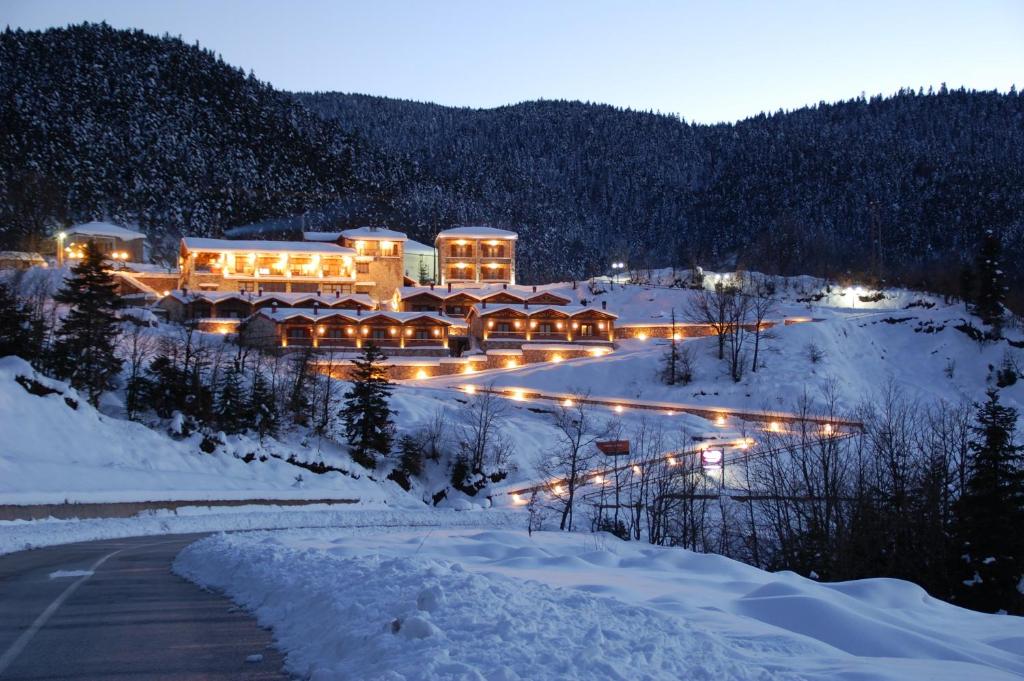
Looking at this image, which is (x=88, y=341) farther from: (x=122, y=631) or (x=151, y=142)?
(x=151, y=142)

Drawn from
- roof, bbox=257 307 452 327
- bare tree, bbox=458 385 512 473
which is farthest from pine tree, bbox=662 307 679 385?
roof, bbox=257 307 452 327

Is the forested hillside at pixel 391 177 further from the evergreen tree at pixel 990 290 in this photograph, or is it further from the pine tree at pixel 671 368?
the pine tree at pixel 671 368

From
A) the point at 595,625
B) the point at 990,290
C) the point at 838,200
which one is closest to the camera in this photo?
the point at 595,625

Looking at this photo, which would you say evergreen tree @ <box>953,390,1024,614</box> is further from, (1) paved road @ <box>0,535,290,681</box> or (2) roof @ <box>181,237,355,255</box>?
(2) roof @ <box>181,237,355,255</box>

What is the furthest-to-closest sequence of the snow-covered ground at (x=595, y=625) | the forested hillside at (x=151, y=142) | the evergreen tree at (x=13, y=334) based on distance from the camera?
1. the forested hillside at (x=151, y=142)
2. the evergreen tree at (x=13, y=334)
3. the snow-covered ground at (x=595, y=625)

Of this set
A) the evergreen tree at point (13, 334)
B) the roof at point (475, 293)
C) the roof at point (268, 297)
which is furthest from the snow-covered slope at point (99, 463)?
the roof at point (475, 293)

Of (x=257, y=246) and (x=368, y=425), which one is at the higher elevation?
(x=257, y=246)

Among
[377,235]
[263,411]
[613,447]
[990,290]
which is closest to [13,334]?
[263,411]

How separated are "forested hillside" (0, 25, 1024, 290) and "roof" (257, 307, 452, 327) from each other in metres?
50.0

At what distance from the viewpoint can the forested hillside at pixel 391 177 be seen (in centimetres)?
12431

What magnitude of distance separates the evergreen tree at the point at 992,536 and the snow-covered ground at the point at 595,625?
42.0 ft

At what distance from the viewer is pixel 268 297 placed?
7156 centimetres

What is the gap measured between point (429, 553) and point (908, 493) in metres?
21.5

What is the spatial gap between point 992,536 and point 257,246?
7356cm
